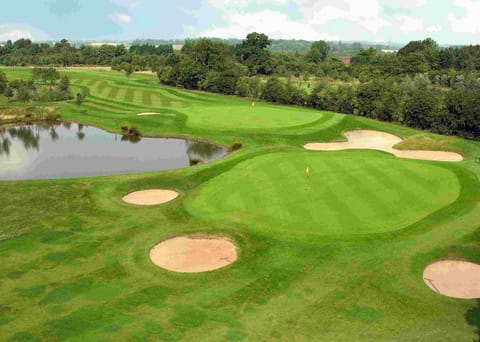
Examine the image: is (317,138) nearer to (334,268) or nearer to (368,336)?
(334,268)

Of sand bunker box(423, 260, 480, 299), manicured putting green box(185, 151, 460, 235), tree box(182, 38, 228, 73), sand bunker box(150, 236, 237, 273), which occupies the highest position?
tree box(182, 38, 228, 73)

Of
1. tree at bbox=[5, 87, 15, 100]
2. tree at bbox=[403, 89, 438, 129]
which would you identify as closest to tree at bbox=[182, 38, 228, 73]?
tree at bbox=[5, 87, 15, 100]

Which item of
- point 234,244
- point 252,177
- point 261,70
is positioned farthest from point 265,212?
point 261,70

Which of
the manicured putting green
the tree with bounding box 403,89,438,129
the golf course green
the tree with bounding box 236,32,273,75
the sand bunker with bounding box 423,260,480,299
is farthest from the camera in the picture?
the tree with bounding box 236,32,273,75

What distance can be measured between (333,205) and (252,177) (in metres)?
9.28

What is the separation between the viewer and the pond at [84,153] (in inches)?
1901

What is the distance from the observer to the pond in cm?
4828

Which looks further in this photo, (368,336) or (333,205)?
(333,205)

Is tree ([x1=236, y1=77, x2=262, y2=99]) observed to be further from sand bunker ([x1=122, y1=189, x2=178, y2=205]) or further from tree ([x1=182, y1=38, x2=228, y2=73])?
sand bunker ([x1=122, y1=189, x2=178, y2=205])

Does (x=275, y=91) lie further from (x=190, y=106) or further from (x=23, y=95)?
(x=23, y=95)

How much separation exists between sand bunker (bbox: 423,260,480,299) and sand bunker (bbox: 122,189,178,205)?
2055cm

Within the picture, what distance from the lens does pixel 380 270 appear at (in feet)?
78.6

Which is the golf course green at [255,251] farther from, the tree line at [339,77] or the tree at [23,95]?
the tree at [23,95]

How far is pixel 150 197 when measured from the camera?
121ft
